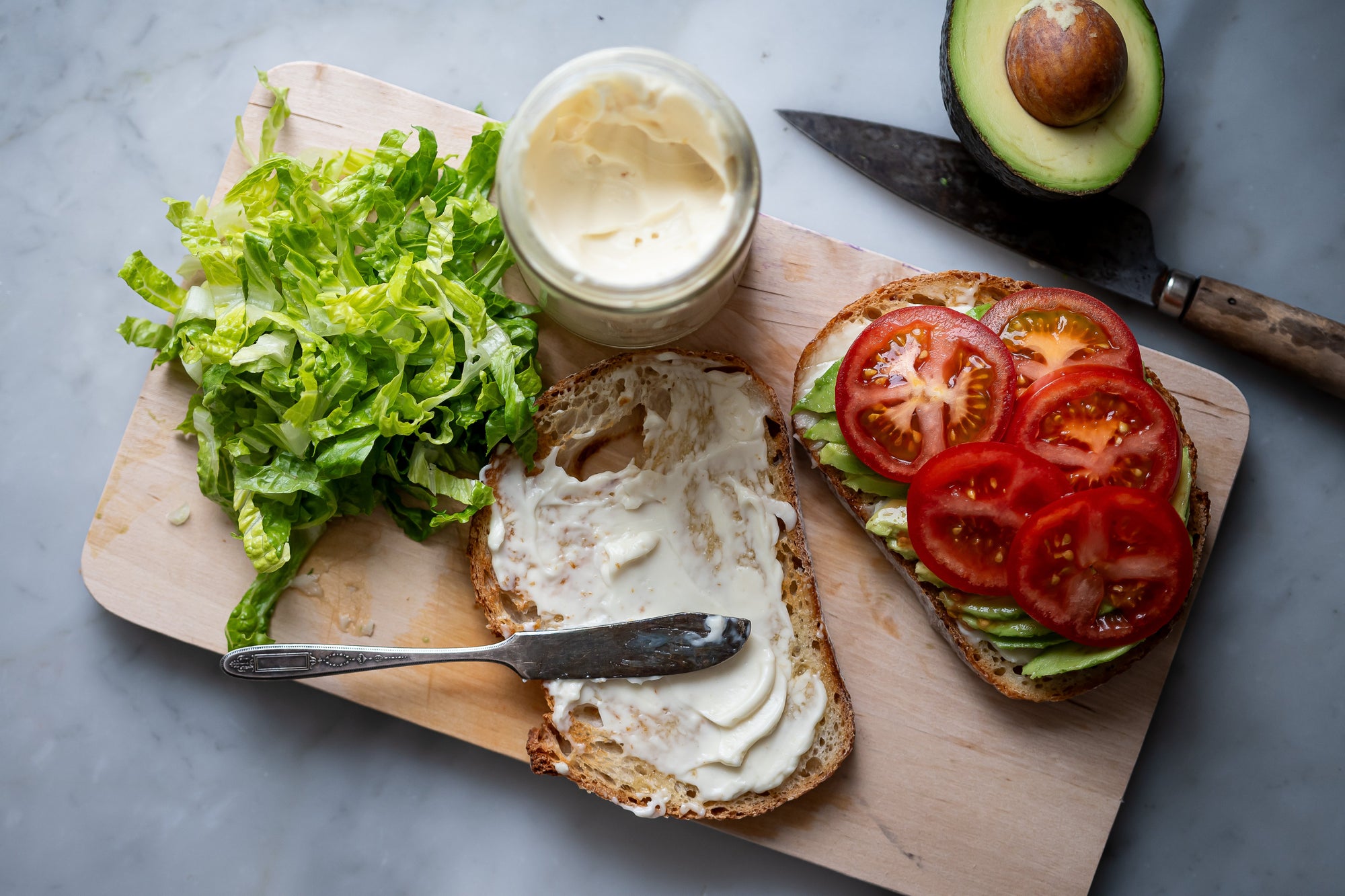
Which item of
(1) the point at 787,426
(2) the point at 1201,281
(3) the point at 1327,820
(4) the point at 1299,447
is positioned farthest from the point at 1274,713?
(1) the point at 787,426

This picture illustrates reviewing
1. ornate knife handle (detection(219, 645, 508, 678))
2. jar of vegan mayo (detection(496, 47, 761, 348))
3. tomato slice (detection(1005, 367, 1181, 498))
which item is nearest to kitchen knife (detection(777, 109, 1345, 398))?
tomato slice (detection(1005, 367, 1181, 498))

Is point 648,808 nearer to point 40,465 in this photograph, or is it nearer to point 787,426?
point 787,426

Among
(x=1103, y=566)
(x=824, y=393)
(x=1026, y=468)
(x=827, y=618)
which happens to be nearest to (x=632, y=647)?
(x=827, y=618)

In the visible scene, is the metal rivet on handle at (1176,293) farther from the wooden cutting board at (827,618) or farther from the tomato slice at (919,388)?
the tomato slice at (919,388)

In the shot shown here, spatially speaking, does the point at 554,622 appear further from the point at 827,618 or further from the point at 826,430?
the point at 826,430

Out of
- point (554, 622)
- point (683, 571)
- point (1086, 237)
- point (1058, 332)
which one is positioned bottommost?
point (554, 622)

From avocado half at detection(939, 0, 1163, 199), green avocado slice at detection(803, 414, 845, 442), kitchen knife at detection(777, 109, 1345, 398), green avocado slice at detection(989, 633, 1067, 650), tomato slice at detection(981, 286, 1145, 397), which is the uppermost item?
avocado half at detection(939, 0, 1163, 199)

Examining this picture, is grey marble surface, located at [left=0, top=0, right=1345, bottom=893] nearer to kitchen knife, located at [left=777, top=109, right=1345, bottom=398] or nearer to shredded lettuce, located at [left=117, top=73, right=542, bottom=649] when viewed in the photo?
kitchen knife, located at [left=777, top=109, right=1345, bottom=398]
